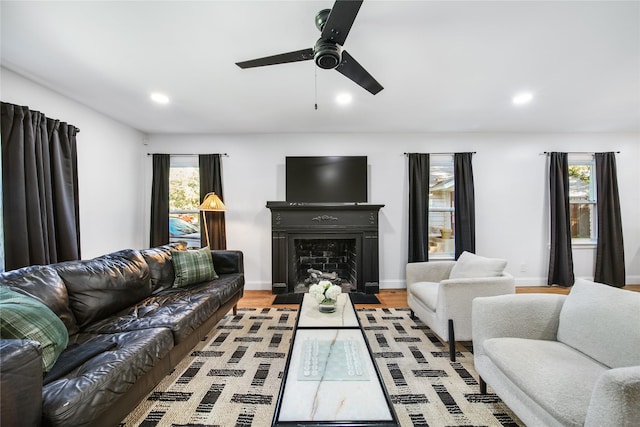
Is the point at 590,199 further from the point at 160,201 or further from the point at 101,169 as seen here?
the point at 101,169

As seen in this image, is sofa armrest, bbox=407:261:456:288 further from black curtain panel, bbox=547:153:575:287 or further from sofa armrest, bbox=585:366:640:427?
black curtain panel, bbox=547:153:575:287

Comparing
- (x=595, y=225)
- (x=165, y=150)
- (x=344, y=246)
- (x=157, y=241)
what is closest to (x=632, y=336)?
(x=344, y=246)

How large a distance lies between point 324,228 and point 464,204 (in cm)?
221

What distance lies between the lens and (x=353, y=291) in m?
4.14

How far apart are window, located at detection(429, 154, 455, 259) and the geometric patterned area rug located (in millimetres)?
1971

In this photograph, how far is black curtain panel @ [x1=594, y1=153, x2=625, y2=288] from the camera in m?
4.15

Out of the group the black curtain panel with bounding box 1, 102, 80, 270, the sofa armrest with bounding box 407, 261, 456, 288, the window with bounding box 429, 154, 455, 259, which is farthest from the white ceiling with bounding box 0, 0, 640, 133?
the sofa armrest with bounding box 407, 261, 456, 288

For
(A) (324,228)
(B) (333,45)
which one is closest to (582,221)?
(A) (324,228)

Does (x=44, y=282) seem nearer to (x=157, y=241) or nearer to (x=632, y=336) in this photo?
(x=157, y=241)

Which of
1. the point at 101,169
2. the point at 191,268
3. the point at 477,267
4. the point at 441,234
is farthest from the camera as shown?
the point at 441,234

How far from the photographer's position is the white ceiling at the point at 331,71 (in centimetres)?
170

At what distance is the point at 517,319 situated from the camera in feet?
5.42

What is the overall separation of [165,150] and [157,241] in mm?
1435

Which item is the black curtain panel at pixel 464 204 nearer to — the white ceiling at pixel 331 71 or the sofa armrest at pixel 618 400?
the white ceiling at pixel 331 71
